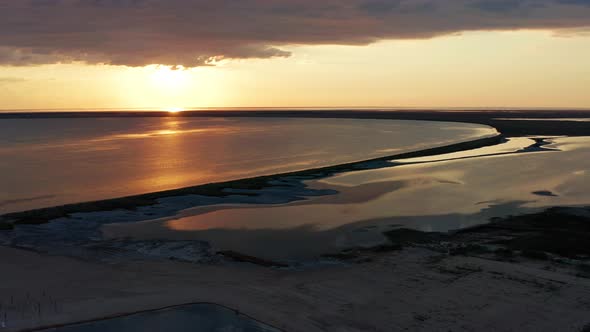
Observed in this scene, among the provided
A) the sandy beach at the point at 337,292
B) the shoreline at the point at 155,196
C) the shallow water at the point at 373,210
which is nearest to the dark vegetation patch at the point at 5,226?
the shoreline at the point at 155,196

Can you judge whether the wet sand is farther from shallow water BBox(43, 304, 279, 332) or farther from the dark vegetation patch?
the dark vegetation patch

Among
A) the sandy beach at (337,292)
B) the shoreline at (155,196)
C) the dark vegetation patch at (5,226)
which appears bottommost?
the sandy beach at (337,292)

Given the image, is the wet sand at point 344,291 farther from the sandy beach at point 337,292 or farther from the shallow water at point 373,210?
the shallow water at point 373,210

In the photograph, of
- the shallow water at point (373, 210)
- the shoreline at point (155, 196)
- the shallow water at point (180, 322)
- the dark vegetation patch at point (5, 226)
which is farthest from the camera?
the shoreline at point (155, 196)

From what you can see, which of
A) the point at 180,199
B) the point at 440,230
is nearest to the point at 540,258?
the point at 440,230

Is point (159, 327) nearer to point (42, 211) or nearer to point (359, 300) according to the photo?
point (359, 300)

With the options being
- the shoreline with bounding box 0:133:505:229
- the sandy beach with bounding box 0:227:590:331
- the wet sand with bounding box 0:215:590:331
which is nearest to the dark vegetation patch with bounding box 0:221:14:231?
the shoreline with bounding box 0:133:505:229
